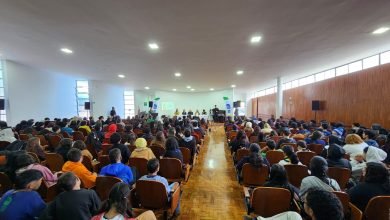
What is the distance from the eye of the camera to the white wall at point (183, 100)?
22.5 metres

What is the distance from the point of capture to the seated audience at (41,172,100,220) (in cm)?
178

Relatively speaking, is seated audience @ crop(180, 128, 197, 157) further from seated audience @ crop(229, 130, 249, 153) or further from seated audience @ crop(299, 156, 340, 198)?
seated audience @ crop(299, 156, 340, 198)

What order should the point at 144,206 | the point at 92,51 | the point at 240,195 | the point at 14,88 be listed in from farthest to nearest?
1. the point at 14,88
2. the point at 92,51
3. the point at 240,195
4. the point at 144,206

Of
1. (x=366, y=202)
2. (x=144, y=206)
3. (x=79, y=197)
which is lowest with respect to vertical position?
(x=144, y=206)

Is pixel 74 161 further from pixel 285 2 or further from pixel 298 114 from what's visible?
pixel 298 114

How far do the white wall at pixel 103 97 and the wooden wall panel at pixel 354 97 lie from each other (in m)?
13.8

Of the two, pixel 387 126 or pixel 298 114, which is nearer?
pixel 387 126

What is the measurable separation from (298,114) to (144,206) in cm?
1297

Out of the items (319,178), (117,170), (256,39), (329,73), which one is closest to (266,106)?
(329,73)

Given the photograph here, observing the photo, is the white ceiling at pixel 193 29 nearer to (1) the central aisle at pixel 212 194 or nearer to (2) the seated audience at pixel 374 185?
(2) the seated audience at pixel 374 185

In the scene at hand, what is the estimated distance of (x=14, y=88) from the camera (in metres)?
9.05

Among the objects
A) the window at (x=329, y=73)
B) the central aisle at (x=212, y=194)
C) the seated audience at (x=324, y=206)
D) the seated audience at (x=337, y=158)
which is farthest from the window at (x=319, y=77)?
the seated audience at (x=324, y=206)

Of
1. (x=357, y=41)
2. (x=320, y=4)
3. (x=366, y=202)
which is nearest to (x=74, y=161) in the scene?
(x=366, y=202)

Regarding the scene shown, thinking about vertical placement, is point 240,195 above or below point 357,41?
below
